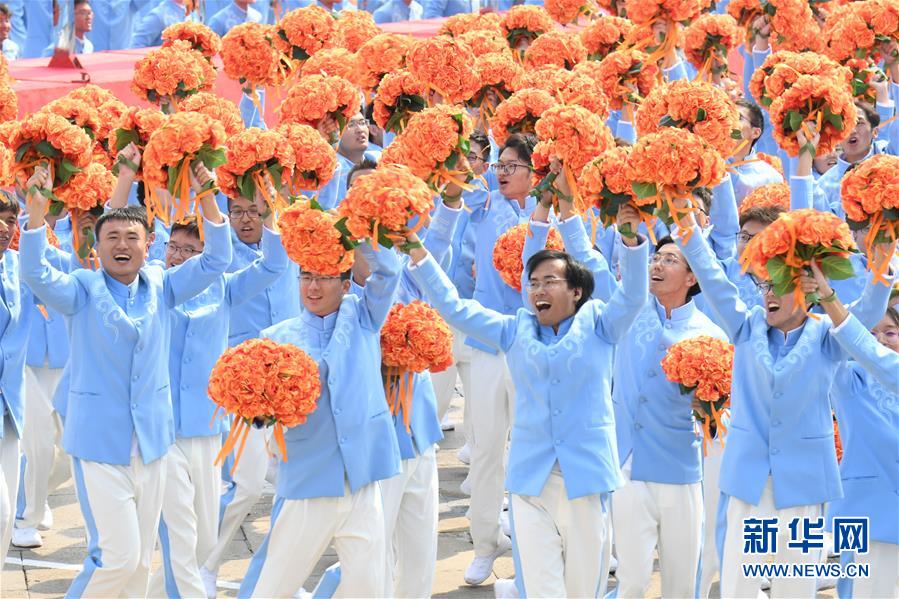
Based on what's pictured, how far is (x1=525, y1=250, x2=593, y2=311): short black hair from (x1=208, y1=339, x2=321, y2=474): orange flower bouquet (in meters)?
1.32

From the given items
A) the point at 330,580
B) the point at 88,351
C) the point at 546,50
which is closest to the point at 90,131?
the point at 88,351

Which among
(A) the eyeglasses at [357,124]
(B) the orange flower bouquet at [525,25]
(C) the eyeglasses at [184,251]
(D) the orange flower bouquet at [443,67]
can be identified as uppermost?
(B) the orange flower bouquet at [525,25]

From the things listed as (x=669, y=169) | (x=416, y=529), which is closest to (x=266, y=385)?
(x=416, y=529)

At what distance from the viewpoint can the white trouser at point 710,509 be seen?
9.19m

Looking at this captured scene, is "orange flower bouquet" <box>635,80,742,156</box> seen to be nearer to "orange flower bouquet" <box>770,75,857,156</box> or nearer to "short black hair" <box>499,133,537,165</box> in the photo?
"orange flower bouquet" <box>770,75,857,156</box>

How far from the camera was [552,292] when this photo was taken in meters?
8.15

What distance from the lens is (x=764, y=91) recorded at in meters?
10.8

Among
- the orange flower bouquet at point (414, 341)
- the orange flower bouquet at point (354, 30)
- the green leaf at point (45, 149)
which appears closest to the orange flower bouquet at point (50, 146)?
the green leaf at point (45, 149)

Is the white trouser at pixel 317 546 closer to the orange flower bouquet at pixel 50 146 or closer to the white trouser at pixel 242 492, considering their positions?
the white trouser at pixel 242 492

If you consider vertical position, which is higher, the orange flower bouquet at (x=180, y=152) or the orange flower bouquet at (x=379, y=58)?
the orange flower bouquet at (x=379, y=58)

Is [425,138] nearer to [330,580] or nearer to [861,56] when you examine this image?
[330,580]

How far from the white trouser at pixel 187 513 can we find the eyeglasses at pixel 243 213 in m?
1.51

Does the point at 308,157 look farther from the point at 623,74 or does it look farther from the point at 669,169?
the point at 623,74

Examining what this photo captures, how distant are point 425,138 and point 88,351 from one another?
2161 mm
